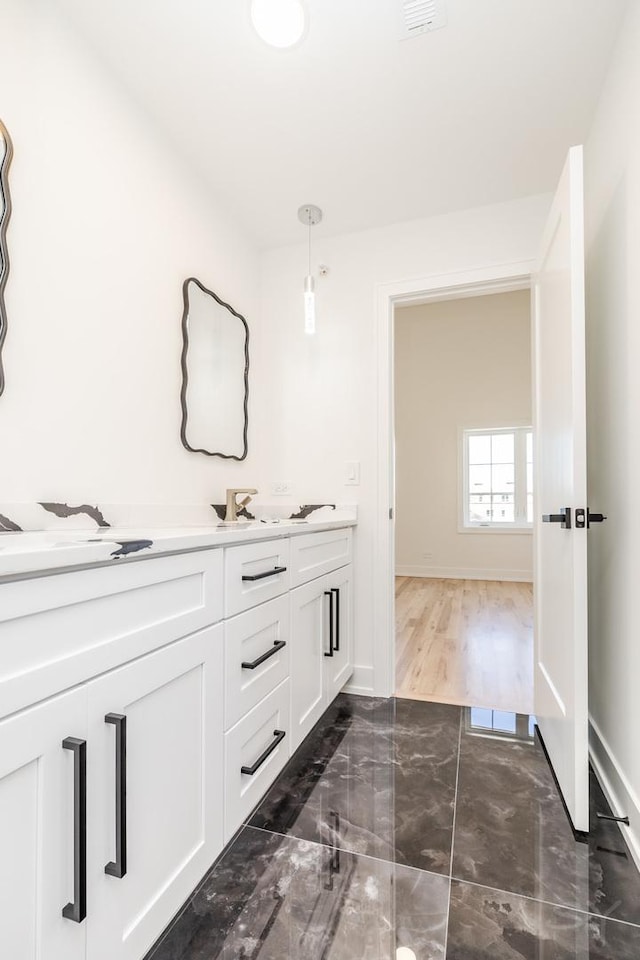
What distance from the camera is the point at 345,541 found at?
2.28m

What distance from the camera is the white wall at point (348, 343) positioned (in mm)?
2330

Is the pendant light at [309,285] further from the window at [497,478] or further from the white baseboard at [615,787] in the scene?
the window at [497,478]

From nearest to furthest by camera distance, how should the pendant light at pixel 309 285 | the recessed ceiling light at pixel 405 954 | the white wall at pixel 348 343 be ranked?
the recessed ceiling light at pixel 405 954
the pendant light at pixel 309 285
the white wall at pixel 348 343

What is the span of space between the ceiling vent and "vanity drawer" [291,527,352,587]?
1.63 metres

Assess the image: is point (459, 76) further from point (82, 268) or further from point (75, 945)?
point (75, 945)

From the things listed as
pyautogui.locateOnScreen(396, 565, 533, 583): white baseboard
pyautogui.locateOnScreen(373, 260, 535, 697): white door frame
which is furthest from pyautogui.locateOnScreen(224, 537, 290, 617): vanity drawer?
pyautogui.locateOnScreen(396, 565, 533, 583): white baseboard

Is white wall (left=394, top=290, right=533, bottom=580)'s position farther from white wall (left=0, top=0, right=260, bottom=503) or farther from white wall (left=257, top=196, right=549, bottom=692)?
white wall (left=0, top=0, right=260, bottom=503)

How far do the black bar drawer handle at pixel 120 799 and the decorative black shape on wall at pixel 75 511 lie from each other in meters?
0.74

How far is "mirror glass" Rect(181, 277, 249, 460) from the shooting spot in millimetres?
2012

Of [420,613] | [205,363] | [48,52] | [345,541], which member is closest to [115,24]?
[48,52]

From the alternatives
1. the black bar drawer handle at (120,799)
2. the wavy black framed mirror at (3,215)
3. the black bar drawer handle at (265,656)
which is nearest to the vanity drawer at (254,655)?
the black bar drawer handle at (265,656)

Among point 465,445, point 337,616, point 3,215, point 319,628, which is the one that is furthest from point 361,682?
point 465,445

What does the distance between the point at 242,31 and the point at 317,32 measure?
23cm

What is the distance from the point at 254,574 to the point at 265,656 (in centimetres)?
24
